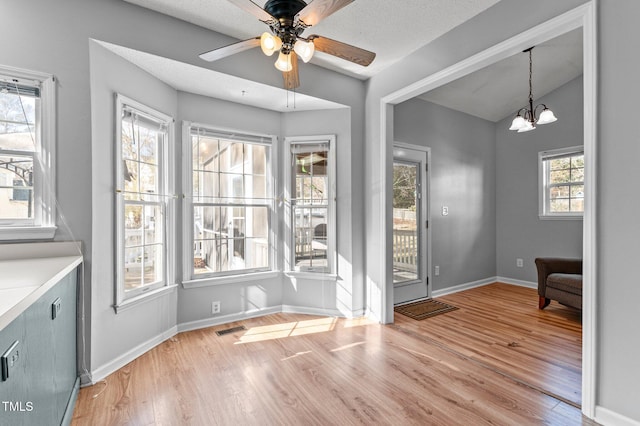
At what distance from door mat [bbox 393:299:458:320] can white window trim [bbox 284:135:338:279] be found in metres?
1.07

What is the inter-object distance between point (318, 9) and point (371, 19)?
3.85ft

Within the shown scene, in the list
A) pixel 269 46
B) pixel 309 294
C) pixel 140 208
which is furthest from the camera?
pixel 309 294

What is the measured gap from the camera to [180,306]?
10.3 feet

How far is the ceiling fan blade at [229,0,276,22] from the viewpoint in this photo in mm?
1599

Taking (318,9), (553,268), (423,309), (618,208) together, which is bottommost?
(423,309)

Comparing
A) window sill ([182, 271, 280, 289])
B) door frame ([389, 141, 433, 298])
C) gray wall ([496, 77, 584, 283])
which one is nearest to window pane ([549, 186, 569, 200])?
gray wall ([496, 77, 584, 283])

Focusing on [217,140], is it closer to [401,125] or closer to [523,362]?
[401,125]

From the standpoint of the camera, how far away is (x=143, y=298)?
2646 millimetres

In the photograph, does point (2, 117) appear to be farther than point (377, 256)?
No

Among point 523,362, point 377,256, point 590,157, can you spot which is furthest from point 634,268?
point 377,256

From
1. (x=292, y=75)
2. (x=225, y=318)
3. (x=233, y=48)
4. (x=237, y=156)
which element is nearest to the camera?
(x=233, y=48)

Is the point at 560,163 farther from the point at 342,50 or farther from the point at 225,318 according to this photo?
the point at 225,318

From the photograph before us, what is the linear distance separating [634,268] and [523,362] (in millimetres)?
1256

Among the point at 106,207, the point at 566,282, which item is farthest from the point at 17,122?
the point at 566,282
